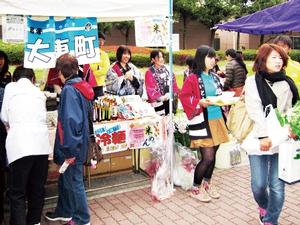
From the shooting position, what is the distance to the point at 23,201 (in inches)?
140

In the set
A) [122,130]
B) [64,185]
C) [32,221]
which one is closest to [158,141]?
[122,130]

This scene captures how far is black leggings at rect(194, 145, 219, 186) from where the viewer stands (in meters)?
4.54

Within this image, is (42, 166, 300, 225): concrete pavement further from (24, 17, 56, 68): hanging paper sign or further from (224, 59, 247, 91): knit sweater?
(224, 59, 247, 91): knit sweater

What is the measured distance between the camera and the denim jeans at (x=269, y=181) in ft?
11.4

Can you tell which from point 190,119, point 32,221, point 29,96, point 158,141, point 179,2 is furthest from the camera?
point 179,2

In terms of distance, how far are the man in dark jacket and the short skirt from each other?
1486mm

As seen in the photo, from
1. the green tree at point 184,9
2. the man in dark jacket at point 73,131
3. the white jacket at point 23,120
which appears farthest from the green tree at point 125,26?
the white jacket at point 23,120

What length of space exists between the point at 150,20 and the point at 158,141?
5.07ft

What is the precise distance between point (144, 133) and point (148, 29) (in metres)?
1.30

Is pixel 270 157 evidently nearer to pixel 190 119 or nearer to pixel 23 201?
pixel 190 119

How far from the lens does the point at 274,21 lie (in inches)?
237

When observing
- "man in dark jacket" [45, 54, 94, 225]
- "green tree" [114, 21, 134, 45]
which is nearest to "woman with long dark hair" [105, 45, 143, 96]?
"man in dark jacket" [45, 54, 94, 225]

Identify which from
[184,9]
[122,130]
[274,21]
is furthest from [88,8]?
[184,9]

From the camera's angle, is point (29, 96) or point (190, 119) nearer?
point (29, 96)
